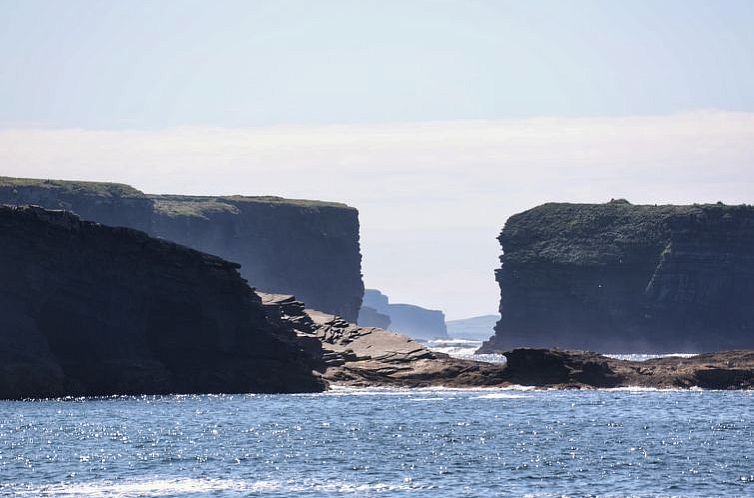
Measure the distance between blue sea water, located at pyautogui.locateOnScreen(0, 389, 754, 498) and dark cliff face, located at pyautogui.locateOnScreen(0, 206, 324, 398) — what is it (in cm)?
438

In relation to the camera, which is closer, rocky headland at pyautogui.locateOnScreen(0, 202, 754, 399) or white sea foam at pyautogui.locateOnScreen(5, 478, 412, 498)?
white sea foam at pyautogui.locateOnScreen(5, 478, 412, 498)

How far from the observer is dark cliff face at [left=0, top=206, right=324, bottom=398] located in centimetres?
10788

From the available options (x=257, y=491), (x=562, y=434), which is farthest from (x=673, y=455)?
(x=257, y=491)

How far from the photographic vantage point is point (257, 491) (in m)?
57.0

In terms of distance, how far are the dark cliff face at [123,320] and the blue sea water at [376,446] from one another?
14.4 ft

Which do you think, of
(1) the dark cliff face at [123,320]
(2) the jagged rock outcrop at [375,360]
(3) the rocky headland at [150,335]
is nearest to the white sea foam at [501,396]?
(3) the rocky headland at [150,335]

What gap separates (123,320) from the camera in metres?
112

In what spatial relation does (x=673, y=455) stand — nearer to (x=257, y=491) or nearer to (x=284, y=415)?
(x=257, y=491)

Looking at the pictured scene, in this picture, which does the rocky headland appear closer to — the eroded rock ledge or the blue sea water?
the eroded rock ledge

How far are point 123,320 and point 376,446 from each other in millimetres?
42593

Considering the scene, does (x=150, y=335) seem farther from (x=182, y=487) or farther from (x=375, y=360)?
(x=182, y=487)

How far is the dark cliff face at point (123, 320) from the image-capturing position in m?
108

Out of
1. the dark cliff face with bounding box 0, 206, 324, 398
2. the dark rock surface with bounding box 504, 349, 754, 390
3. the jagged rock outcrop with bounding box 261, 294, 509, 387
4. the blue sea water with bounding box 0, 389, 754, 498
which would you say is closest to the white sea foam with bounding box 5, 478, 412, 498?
the blue sea water with bounding box 0, 389, 754, 498

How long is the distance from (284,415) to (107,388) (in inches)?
924
